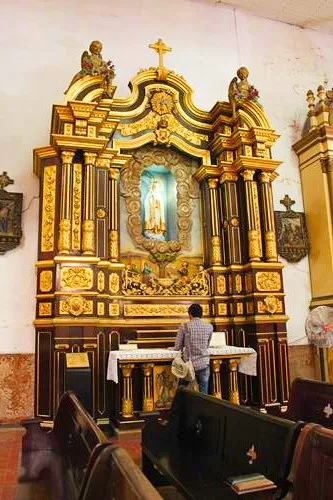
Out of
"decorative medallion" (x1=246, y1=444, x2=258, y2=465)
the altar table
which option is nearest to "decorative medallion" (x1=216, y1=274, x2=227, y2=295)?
the altar table

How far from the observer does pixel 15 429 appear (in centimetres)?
675

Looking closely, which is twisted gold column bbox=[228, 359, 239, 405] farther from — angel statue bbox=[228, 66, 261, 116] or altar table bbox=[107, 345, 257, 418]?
angel statue bbox=[228, 66, 261, 116]

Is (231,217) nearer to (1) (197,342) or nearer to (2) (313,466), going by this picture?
(1) (197,342)

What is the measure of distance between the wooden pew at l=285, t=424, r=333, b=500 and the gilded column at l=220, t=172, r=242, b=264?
217 inches

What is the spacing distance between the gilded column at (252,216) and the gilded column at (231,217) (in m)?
0.25

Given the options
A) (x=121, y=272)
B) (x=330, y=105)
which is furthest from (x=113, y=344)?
(x=330, y=105)

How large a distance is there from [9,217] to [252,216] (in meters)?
4.04

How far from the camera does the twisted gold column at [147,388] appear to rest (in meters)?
6.34

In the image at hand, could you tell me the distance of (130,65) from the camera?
8.99 m

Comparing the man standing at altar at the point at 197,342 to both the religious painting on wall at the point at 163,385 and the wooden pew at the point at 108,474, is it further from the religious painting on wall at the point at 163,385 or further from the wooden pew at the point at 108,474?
the wooden pew at the point at 108,474

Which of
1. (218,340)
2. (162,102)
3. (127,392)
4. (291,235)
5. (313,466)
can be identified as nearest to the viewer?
(313,466)

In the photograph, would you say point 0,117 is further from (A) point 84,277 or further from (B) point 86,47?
(A) point 84,277

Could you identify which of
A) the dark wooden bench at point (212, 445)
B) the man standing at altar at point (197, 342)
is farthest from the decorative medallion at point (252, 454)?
the man standing at altar at point (197, 342)

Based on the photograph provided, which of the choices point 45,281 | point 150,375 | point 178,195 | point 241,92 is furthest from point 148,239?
point 241,92
